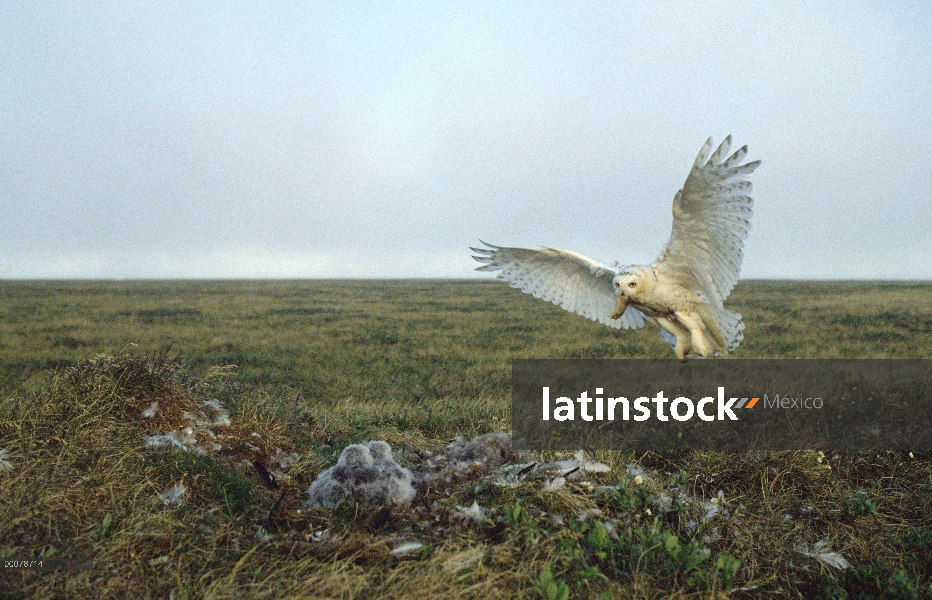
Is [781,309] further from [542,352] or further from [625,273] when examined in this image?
[625,273]

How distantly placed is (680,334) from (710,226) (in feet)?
4.70

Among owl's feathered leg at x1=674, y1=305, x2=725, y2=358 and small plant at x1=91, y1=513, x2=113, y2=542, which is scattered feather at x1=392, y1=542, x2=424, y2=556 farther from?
owl's feathered leg at x1=674, y1=305, x2=725, y2=358

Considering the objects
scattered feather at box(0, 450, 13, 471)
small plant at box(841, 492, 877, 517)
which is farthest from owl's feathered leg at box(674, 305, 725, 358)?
scattered feather at box(0, 450, 13, 471)

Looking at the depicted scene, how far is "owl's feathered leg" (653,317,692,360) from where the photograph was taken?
7062 mm

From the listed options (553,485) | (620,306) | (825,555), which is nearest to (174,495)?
(553,485)

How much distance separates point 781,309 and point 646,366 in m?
22.3

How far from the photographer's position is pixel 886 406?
22.6 feet

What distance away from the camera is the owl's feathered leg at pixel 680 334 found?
7.06m

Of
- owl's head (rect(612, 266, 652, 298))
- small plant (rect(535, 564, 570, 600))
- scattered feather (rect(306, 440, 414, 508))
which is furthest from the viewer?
owl's head (rect(612, 266, 652, 298))

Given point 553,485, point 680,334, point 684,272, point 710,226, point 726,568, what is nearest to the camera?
point 726,568

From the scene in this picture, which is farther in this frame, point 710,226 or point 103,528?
point 710,226

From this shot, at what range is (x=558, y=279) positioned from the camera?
290 inches

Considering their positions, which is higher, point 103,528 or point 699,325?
point 699,325
